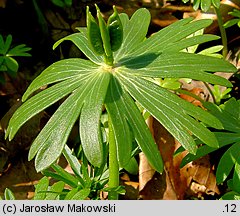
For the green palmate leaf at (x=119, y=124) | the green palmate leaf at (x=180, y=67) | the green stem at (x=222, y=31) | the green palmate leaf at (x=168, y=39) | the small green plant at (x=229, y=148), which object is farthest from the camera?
the green stem at (x=222, y=31)

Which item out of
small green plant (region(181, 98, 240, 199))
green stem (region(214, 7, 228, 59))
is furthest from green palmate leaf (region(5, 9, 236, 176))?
green stem (region(214, 7, 228, 59))

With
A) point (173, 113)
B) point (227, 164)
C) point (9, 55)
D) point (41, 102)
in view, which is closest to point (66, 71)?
point (41, 102)

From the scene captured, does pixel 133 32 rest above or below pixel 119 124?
above

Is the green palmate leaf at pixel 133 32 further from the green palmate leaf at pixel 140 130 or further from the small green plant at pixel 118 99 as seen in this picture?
the green palmate leaf at pixel 140 130

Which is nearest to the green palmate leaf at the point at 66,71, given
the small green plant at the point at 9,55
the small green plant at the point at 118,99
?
the small green plant at the point at 118,99

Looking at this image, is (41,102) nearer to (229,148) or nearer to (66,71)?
(66,71)

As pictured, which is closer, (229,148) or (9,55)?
(229,148)
